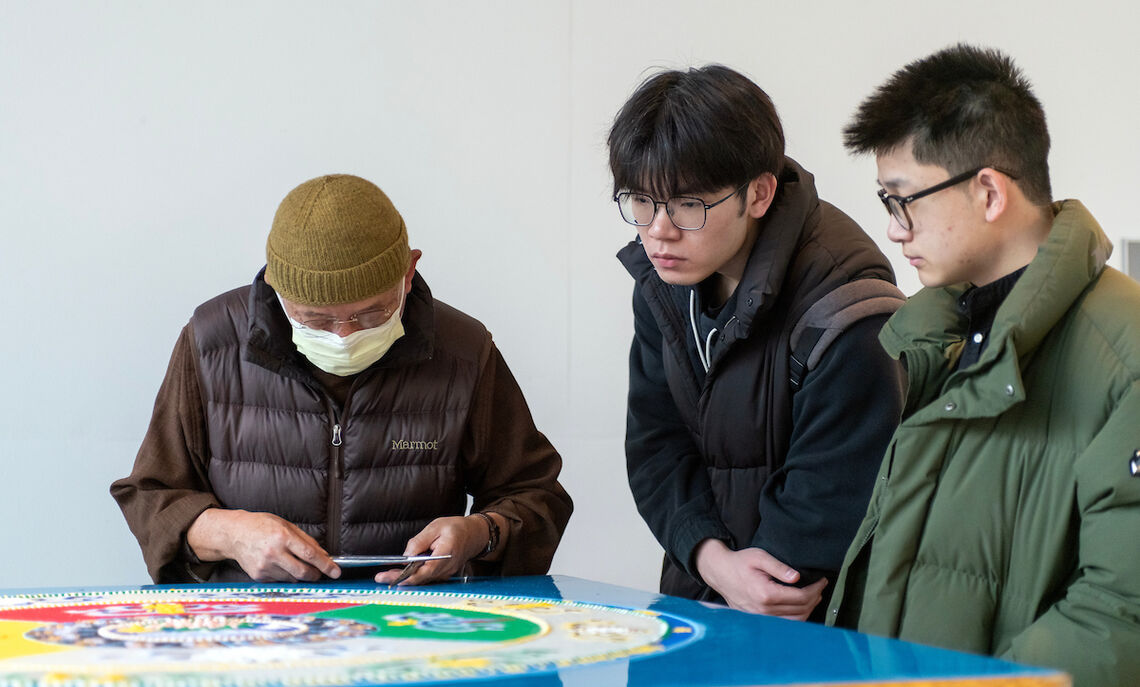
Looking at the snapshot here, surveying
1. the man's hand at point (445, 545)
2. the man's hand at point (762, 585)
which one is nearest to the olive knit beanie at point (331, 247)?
the man's hand at point (445, 545)

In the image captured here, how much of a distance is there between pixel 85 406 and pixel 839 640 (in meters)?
1.76

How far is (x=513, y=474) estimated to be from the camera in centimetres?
202

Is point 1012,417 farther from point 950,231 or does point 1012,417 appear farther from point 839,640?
point 839,640

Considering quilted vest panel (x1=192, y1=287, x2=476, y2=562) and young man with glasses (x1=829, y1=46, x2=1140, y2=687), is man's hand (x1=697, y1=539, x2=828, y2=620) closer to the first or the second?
young man with glasses (x1=829, y1=46, x2=1140, y2=687)

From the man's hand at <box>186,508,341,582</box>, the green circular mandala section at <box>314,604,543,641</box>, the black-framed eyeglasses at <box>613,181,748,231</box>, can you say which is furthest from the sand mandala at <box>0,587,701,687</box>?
the black-framed eyeglasses at <box>613,181,748,231</box>

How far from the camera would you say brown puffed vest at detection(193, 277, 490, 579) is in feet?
6.15

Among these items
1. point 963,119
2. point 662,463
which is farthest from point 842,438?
point 963,119

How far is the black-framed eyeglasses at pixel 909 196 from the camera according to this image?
4.61 ft

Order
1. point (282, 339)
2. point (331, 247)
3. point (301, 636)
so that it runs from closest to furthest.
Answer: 1. point (301, 636)
2. point (331, 247)
3. point (282, 339)

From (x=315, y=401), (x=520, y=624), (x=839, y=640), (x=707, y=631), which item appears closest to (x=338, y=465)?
(x=315, y=401)

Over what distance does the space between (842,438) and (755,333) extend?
0.66 ft

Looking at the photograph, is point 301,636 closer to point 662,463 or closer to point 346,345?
point 346,345

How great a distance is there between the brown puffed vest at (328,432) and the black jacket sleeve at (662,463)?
29 centimetres

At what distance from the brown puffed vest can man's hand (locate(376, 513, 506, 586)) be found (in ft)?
0.28
